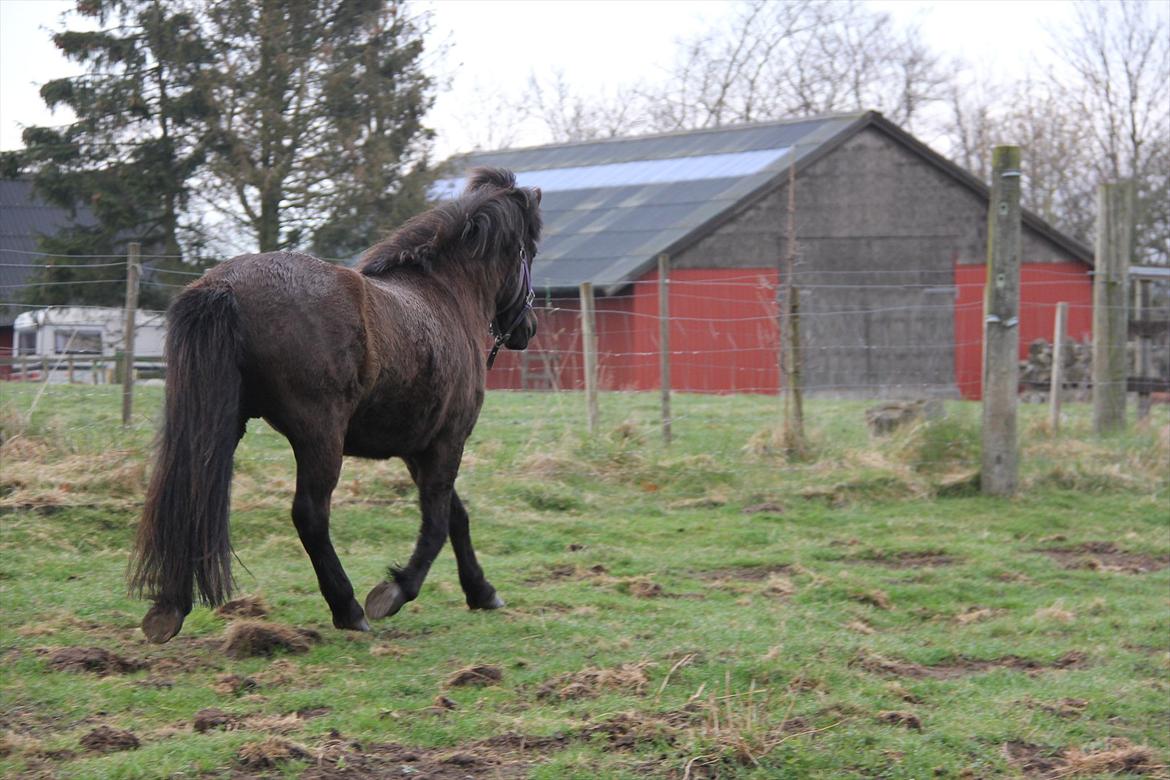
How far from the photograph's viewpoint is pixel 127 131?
684 inches

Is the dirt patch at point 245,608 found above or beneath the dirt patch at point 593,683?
above

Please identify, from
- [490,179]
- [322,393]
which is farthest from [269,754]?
[490,179]

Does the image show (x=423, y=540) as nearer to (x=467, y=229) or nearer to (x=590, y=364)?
(x=467, y=229)

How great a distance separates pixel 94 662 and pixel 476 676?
56.8 inches

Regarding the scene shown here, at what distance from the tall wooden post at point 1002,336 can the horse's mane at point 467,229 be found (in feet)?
16.4

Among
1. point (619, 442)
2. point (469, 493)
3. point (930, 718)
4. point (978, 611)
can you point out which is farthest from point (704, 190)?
point (930, 718)

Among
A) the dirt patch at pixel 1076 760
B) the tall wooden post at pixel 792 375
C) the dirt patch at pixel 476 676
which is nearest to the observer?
the dirt patch at pixel 1076 760

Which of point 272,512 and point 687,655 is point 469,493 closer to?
point 272,512

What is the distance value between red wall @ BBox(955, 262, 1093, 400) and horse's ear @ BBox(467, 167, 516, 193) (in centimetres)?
1944

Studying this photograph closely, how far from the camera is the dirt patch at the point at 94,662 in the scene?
4438mm

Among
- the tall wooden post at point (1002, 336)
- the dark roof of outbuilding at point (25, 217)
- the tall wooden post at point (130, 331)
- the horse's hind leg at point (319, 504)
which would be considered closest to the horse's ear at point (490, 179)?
the horse's hind leg at point (319, 504)

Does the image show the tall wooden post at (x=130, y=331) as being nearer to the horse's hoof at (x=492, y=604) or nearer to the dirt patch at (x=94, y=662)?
the horse's hoof at (x=492, y=604)

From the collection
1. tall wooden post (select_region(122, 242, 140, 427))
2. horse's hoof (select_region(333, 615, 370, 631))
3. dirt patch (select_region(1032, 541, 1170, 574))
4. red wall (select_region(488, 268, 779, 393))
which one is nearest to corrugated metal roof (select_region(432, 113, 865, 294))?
red wall (select_region(488, 268, 779, 393))

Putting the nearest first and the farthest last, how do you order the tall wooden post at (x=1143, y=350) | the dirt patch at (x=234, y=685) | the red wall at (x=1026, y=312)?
the dirt patch at (x=234, y=685) < the tall wooden post at (x=1143, y=350) < the red wall at (x=1026, y=312)
